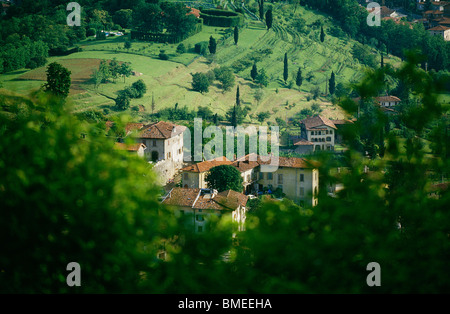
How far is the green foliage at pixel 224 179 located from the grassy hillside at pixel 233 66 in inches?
699

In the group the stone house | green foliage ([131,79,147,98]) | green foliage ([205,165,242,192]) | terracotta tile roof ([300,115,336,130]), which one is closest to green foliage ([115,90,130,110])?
green foliage ([131,79,147,98])

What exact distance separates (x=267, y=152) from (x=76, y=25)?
1380 inches

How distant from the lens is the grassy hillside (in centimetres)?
5109

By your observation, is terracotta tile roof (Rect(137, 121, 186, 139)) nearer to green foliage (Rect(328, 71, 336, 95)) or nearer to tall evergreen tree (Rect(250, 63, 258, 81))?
tall evergreen tree (Rect(250, 63, 258, 81))

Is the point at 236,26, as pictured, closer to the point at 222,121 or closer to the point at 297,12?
the point at 297,12

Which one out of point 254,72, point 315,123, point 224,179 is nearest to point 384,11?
point 254,72

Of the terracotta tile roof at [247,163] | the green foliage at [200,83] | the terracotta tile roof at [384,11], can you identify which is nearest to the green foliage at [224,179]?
the terracotta tile roof at [247,163]

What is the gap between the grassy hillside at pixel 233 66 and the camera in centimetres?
5109

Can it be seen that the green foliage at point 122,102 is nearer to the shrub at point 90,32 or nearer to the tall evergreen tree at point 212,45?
the tall evergreen tree at point 212,45

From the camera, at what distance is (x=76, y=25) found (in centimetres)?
6750

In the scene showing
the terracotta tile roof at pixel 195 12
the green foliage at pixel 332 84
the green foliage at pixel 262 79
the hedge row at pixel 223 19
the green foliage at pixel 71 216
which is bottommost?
the green foliage at pixel 332 84

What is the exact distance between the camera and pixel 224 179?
3055cm

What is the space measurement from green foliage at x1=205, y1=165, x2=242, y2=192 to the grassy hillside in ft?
58.3

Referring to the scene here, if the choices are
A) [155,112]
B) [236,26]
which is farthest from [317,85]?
[155,112]
